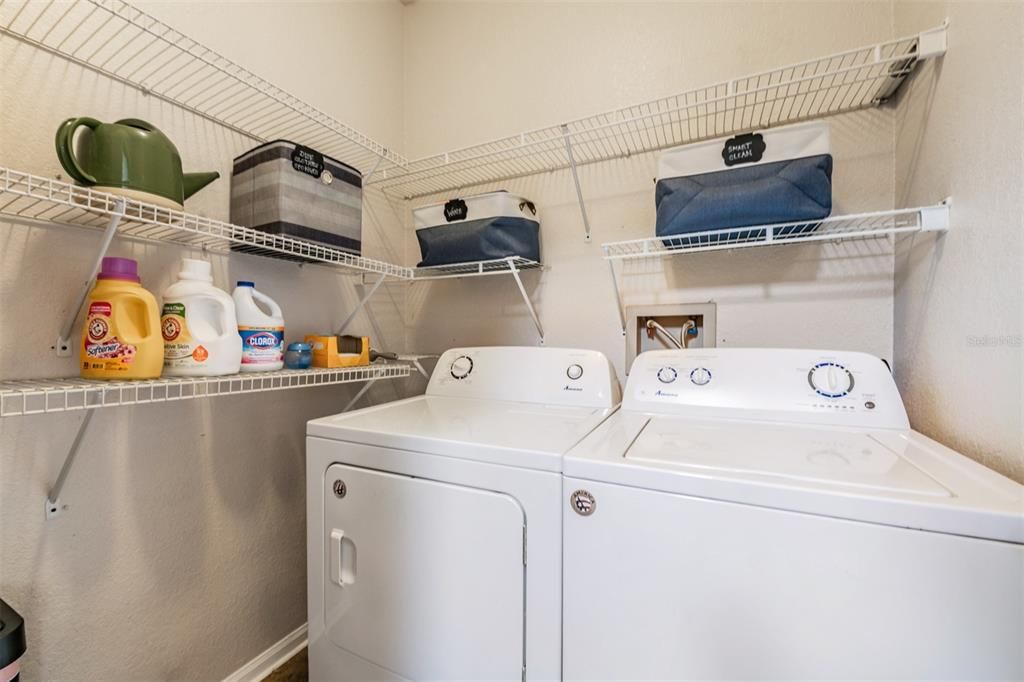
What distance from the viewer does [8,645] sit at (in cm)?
76

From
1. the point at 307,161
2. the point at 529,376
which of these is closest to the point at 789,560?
the point at 529,376

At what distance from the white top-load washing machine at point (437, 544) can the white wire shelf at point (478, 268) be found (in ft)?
2.04

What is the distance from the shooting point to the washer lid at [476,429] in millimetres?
873

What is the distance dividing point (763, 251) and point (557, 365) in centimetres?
82

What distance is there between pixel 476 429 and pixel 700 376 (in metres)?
0.68

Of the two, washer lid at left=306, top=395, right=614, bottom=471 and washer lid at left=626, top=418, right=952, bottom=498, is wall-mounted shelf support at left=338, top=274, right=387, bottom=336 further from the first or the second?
washer lid at left=626, top=418, right=952, bottom=498

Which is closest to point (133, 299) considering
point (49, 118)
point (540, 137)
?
point (49, 118)

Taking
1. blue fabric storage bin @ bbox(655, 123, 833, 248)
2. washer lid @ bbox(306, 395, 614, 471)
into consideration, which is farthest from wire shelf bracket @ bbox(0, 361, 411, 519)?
blue fabric storage bin @ bbox(655, 123, 833, 248)

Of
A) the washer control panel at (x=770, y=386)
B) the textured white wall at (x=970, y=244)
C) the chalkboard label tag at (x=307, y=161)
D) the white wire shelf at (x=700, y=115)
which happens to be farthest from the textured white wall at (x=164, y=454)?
the textured white wall at (x=970, y=244)

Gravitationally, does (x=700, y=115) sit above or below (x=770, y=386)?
above

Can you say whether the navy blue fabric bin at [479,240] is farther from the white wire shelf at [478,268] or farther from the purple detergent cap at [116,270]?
the purple detergent cap at [116,270]

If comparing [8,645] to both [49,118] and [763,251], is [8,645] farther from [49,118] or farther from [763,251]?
[763,251]

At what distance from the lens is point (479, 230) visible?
1.55 metres

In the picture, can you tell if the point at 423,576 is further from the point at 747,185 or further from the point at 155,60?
the point at 155,60
